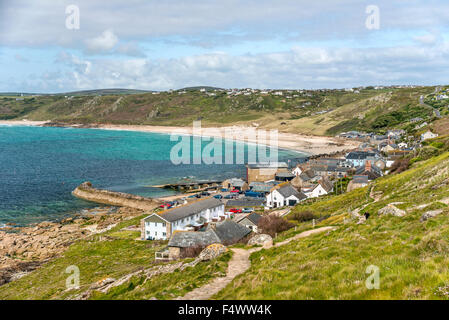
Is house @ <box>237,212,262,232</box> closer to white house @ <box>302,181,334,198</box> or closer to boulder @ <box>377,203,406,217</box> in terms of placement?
boulder @ <box>377,203,406,217</box>

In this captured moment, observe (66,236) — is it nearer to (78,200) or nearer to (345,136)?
(78,200)

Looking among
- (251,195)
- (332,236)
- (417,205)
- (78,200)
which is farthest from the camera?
(78,200)

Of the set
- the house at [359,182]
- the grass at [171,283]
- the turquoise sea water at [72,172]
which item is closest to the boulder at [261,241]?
the grass at [171,283]

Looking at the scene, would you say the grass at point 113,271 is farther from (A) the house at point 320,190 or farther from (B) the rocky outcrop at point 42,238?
(A) the house at point 320,190

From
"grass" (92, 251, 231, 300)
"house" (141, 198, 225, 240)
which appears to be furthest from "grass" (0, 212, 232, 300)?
"house" (141, 198, 225, 240)

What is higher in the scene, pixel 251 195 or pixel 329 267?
pixel 329 267
